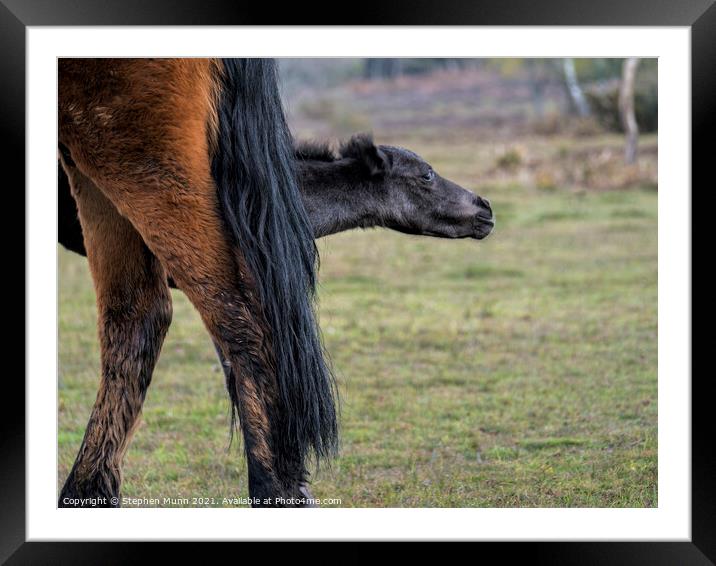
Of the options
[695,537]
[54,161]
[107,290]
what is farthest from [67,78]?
[695,537]

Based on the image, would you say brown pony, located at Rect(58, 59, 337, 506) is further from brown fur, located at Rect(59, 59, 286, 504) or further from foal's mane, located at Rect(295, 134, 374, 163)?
foal's mane, located at Rect(295, 134, 374, 163)

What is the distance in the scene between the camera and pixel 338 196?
219 inches

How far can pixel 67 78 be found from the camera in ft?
13.6

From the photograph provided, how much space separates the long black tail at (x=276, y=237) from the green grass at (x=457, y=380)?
1072 millimetres

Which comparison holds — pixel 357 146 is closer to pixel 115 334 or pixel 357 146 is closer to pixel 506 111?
pixel 115 334

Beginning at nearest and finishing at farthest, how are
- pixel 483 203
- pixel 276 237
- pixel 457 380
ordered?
pixel 276 237, pixel 483 203, pixel 457 380

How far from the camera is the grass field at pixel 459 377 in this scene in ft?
18.3

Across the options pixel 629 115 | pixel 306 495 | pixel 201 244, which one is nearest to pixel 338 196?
pixel 201 244

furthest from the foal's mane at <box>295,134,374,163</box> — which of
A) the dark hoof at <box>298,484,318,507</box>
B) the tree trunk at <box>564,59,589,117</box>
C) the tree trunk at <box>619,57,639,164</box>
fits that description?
the tree trunk at <box>564,59,589,117</box>

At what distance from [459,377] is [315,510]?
3688mm

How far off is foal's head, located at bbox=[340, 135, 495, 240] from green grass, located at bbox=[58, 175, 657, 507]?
2.03ft

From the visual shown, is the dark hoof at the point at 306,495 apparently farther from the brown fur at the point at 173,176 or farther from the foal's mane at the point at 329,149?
the foal's mane at the point at 329,149
